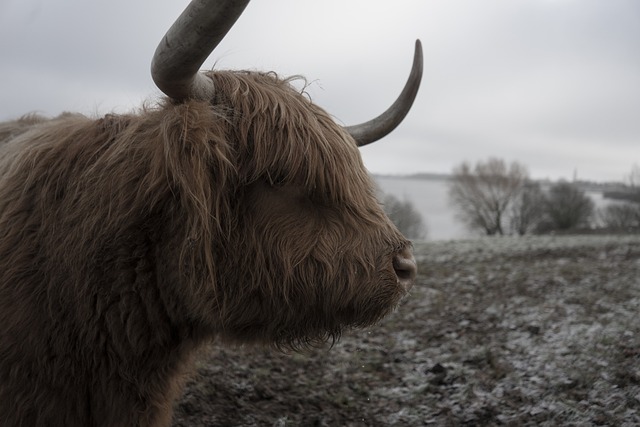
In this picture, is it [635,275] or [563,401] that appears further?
[635,275]

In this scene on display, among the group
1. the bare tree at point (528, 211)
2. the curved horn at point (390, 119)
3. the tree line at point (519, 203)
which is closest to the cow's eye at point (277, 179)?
the curved horn at point (390, 119)

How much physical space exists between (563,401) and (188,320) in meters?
3.11

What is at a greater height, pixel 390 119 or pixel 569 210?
pixel 390 119

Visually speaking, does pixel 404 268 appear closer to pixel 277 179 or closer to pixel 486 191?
pixel 277 179

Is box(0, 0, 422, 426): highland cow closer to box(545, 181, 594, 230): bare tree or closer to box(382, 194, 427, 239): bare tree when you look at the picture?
box(382, 194, 427, 239): bare tree

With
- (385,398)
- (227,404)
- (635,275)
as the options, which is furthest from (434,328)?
(635,275)

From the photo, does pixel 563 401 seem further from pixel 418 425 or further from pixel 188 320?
pixel 188 320

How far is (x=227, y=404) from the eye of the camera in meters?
4.63

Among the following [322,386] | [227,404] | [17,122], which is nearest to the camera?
[17,122]

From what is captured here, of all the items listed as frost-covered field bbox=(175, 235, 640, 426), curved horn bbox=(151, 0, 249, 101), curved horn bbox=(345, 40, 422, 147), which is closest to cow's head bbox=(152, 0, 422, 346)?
curved horn bbox=(151, 0, 249, 101)

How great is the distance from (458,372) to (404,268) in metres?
3.07

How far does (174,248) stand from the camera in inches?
97.5

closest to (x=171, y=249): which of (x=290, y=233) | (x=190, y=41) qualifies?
(x=290, y=233)

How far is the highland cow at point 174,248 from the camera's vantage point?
2.43 m
